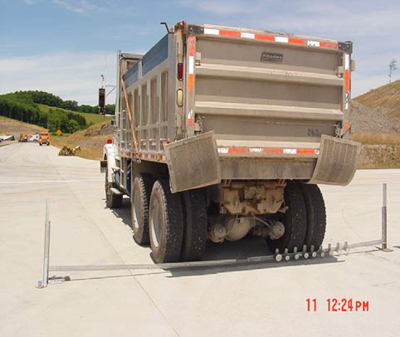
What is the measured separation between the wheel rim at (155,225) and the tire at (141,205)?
430mm

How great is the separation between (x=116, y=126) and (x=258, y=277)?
5807mm

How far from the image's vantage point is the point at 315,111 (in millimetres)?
6109

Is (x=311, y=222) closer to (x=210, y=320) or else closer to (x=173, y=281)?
(x=173, y=281)

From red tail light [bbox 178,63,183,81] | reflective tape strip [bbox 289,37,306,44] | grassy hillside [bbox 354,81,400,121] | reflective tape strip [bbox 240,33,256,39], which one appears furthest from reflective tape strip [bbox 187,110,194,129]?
grassy hillside [bbox 354,81,400,121]

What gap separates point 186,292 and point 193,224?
3.39 feet

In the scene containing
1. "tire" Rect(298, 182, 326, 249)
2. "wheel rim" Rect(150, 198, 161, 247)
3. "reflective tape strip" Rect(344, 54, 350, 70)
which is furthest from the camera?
"tire" Rect(298, 182, 326, 249)

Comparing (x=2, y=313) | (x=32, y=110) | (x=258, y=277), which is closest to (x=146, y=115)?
(x=258, y=277)

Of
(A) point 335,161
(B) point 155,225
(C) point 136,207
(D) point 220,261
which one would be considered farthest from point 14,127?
(A) point 335,161

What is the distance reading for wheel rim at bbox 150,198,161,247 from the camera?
20.9 feet

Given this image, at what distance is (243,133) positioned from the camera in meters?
5.75

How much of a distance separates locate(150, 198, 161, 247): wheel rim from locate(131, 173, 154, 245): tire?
0.43m

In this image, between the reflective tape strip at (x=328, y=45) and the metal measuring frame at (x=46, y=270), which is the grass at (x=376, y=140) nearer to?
the reflective tape strip at (x=328, y=45)

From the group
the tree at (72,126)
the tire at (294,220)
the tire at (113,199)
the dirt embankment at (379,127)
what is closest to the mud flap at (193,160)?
the tire at (294,220)

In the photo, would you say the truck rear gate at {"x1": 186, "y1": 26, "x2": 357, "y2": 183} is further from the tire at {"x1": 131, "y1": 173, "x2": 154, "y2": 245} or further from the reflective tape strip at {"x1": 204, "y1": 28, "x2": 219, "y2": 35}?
the tire at {"x1": 131, "y1": 173, "x2": 154, "y2": 245}
